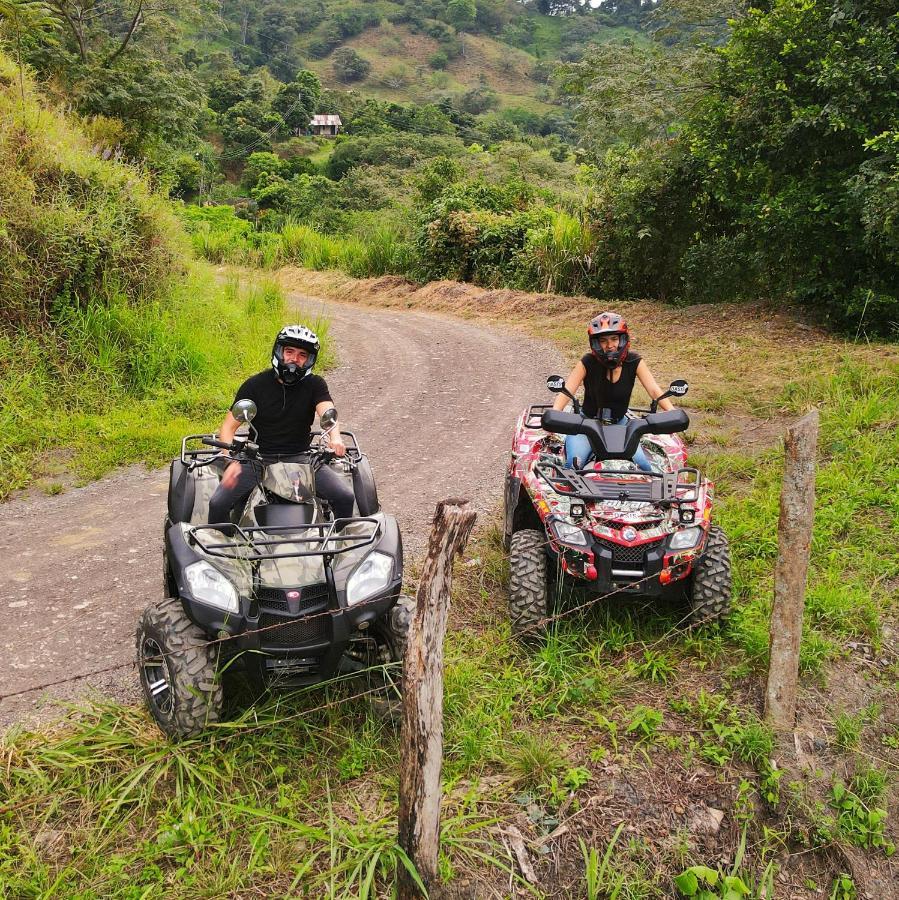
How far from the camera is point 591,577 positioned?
425cm

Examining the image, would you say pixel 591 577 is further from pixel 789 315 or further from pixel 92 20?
pixel 92 20

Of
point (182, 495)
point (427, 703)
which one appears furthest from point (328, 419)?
point (427, 703)

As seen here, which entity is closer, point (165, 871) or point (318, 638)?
point (165, 871)

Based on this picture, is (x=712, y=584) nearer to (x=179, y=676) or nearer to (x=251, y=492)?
(x=251, y=492)

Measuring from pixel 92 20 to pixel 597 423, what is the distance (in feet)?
68.4

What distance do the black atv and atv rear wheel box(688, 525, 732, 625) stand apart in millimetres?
1766

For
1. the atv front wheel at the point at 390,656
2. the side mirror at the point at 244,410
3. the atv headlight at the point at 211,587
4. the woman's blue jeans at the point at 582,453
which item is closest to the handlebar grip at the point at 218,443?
the side mirror at the point at 244,410

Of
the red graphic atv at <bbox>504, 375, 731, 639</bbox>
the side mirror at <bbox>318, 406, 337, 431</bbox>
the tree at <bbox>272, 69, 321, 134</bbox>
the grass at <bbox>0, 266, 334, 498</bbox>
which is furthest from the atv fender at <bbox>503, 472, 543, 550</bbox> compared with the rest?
the tree at <bbox>272, 69, 321, 134</bbox>

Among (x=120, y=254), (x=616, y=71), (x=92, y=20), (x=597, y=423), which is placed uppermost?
(x=92, y=20)

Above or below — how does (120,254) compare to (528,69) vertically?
below

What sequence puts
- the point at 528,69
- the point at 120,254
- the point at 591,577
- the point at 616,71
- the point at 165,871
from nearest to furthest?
the point at 165,871, the point at 591,577, the point at 120,254, the point at 616,71, the point at 528,69

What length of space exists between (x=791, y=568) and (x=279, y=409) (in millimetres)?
2792

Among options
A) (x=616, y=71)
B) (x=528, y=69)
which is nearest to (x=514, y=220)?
(x=616, y=71)

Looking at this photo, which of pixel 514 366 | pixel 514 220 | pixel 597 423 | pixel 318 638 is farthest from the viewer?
pixel 514 220
